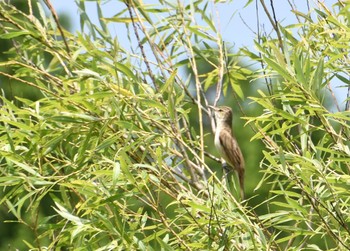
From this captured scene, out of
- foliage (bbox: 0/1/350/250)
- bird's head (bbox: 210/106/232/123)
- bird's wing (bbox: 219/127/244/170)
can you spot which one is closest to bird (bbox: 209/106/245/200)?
bird's wing (bbox: 219/127/244/170)

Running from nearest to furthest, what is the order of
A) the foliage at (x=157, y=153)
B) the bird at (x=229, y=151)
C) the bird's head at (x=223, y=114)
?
the foliage at (x=157, y=153) < the bird at (x=229, y=151) < the bird's head at (x=223, y=114)

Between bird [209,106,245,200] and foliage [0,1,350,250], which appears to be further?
bird [209,106,245,200]

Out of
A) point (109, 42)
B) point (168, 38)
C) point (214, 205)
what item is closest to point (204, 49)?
point (168, 38)

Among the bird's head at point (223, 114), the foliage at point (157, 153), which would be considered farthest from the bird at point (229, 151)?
the foliage at point (157, 153)

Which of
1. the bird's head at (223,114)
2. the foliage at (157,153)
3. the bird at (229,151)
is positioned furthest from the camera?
the bird's head at (223,114)

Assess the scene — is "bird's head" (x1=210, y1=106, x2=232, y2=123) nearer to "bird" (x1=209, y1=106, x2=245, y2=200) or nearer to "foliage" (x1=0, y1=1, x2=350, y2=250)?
"bird" (x1=209, y1=106, x2=245, y2=200)

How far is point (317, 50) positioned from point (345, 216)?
2.51 feet

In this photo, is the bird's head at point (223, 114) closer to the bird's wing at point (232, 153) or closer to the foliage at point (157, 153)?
the bird's wing at point (232, 153)

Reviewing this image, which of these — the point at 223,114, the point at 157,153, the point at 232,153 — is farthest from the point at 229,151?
the point at 157,153

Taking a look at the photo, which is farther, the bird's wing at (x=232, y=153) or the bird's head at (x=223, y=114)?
the bird's head at (x=223, y=114)

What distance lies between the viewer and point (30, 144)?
387cm

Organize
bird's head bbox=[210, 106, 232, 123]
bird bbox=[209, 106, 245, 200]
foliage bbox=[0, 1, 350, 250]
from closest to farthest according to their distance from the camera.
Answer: foliage bbox=[0, 1, 350, 250]
bird bbox=[209, 106, 245, 200]
bird's head bbox=[210, 106, 232, 123]

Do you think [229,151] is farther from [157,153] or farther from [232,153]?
[157,153]

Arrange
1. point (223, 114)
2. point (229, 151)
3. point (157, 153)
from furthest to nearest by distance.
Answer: point (223, 114) → point (229, 151) → point (157, 153)
